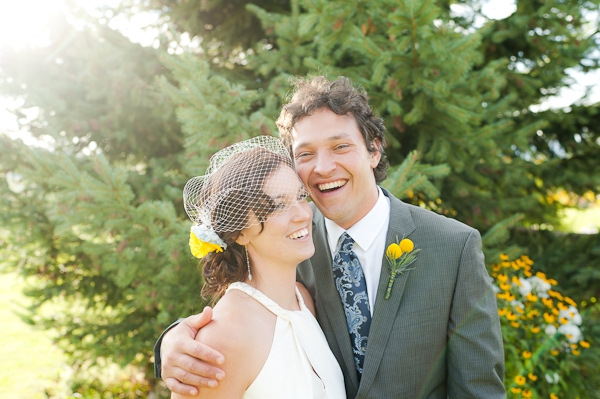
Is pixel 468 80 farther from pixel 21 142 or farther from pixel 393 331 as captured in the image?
pixel 21 142

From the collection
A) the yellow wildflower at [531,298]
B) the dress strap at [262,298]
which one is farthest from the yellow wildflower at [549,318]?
the dress strap at [262,298]

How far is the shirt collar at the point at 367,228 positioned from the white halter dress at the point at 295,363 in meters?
0.45

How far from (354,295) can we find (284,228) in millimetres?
564

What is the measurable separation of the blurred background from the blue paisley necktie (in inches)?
36.2

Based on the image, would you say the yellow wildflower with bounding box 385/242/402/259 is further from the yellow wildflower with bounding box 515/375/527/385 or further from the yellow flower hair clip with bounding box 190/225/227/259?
the yellow wildflower with bounding box 515/375/527/385

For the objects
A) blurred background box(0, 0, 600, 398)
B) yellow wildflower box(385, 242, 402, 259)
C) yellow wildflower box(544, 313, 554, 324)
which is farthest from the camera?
yellow wildflower box(544, 313, 554, 324)

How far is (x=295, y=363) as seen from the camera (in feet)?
6.38

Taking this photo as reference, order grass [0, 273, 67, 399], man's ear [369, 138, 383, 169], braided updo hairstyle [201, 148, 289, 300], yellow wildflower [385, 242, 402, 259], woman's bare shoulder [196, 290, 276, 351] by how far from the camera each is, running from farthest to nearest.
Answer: grass [0, 273, 67, 399] < man's ear [369, 138, 383, 169] < yellow wildflower [385, 242, 402, 259] < braided updo hairstyle [201, 148, 289, 300] < woman's bare shoulder [196, 290, 276, 351]

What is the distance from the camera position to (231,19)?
16.4 ft

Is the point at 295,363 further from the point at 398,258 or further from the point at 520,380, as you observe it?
the point at 520,380

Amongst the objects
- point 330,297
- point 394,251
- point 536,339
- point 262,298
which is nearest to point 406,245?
point 394,251

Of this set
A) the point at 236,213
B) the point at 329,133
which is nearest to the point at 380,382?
the point at 236,213

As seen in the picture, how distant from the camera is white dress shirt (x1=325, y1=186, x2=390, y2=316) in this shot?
231cm

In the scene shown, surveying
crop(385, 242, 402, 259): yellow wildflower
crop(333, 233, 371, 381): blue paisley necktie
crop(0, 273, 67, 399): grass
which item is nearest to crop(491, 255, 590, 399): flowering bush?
crop(333, 233, 371, 381): blue paisley necktie
